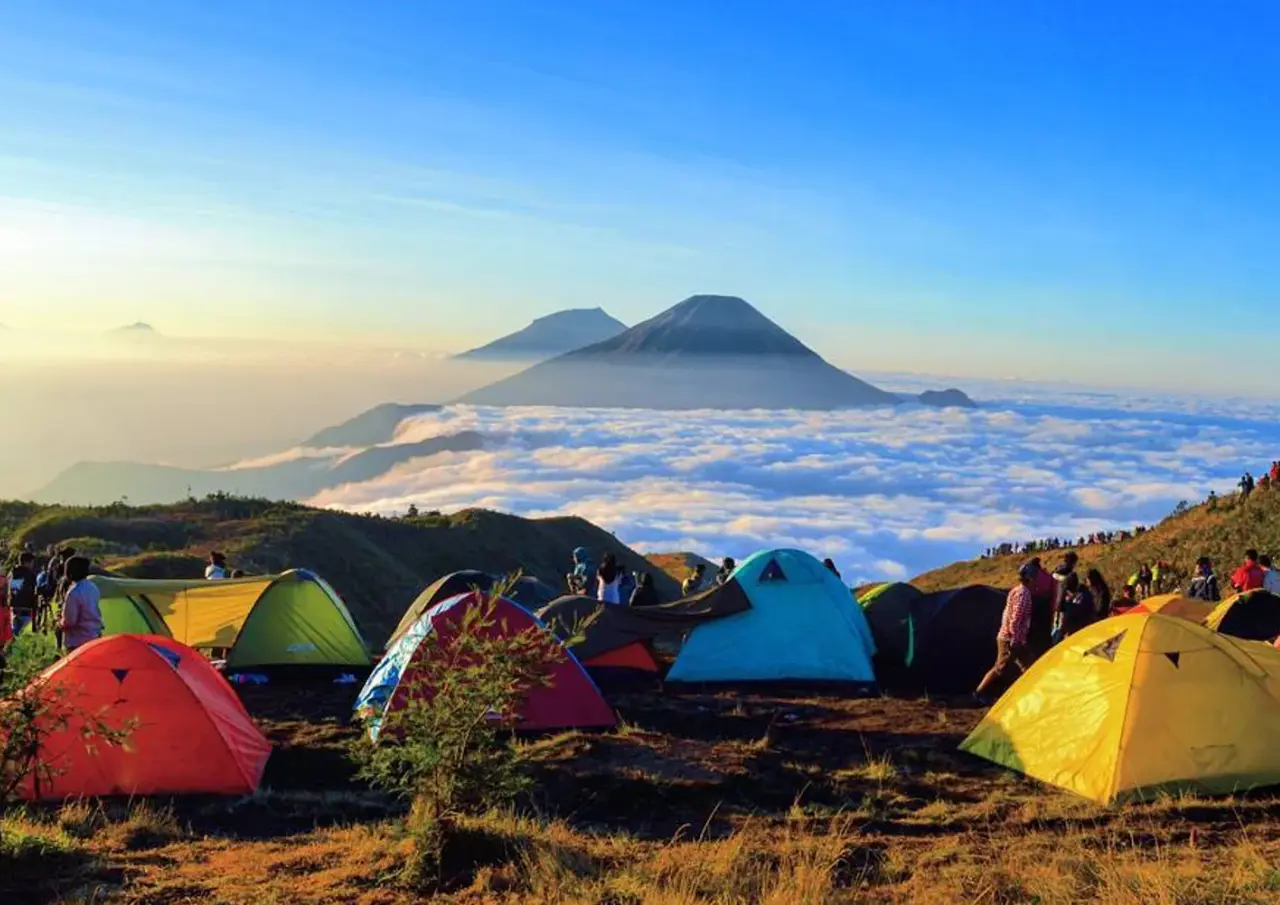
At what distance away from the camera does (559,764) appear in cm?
1038

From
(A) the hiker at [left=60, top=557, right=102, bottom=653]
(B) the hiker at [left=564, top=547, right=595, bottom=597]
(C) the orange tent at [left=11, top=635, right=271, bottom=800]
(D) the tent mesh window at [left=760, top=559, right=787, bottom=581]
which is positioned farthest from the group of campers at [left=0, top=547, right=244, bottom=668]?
(D) the tent mesh window at [left=760, top=559, right=787, bottom=581]

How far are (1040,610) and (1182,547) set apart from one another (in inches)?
872

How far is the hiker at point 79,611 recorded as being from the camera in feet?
34.8

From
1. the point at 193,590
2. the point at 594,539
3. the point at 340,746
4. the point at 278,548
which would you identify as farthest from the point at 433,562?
the point at 340,746

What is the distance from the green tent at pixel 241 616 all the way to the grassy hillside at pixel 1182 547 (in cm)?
1563

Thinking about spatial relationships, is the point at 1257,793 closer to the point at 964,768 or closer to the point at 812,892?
the point at 964,768

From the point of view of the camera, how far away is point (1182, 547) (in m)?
32.1

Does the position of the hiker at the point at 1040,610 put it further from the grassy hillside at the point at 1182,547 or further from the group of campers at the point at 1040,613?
the grassy hillside at the point at 1182,547

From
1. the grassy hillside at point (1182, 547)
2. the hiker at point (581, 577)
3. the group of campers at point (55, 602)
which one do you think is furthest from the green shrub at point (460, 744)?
the grassy hillside at point (1182, 547)

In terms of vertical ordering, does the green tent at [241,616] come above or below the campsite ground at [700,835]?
above

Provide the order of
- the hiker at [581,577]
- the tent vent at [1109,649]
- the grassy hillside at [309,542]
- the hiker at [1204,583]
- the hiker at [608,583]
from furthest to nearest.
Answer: the grassy hillside at [309,542], the hiker at [581,577], the hiker at [1204,583], the hiker at [608,583], the tent vent at [1109,649]

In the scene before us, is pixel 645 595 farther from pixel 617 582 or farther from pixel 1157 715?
pixel 1157 715

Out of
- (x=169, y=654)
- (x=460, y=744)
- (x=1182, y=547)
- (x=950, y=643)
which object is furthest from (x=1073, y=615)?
(x=1182, y=547)

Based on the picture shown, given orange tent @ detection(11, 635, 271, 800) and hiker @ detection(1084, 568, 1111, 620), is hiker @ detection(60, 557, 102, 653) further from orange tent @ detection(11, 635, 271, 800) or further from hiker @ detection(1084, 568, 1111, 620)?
hiker @ detection(1084, 568, 1111, 620)
